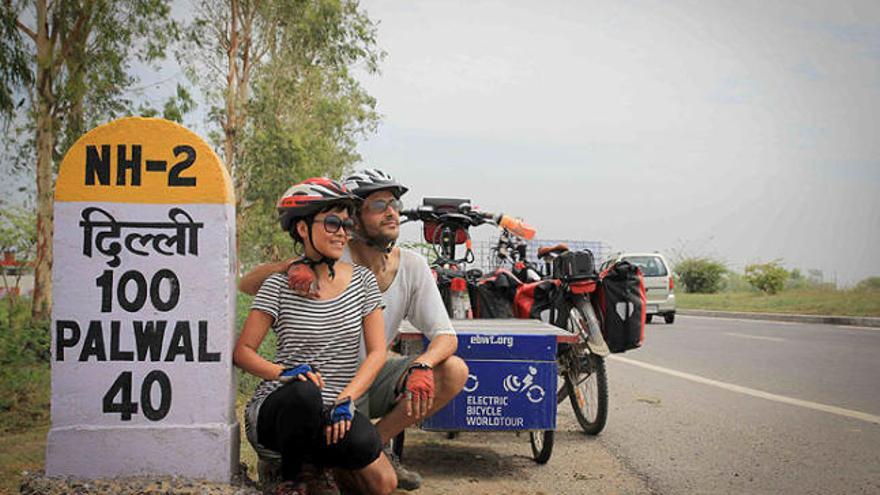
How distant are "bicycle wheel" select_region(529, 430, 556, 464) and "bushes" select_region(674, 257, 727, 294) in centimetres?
3284

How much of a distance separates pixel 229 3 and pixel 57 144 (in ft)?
31.9

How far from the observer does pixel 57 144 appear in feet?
43.8

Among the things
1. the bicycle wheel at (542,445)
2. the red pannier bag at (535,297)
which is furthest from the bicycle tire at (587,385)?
the bicycle wheel at (542,445)

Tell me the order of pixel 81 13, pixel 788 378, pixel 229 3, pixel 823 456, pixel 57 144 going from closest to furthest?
pixel 823 456 < pixel 788 378 < pixel 81 13 < pixel 57 144 < pixel 229 3

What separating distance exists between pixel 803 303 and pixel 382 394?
22.9 m

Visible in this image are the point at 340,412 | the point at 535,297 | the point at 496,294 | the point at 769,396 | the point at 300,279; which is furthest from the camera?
the point at 769,396

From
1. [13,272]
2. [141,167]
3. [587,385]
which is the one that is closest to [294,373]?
[141,167]

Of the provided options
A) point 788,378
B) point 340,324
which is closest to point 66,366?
point 340,324

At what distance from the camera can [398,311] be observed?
4.29 meters

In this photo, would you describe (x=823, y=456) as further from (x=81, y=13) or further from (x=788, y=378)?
(x=81, y=13)

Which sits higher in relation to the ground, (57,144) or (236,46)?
(236,46)

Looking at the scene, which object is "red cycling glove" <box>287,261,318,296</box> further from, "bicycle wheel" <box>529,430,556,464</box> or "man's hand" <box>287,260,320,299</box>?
"bicycle wheel" <box>529,430,556,464</box>

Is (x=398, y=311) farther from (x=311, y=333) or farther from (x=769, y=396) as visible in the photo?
(x=769, y=396)

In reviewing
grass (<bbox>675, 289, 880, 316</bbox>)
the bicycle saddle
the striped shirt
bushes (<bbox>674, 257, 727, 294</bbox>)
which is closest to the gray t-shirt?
the striped shirt
